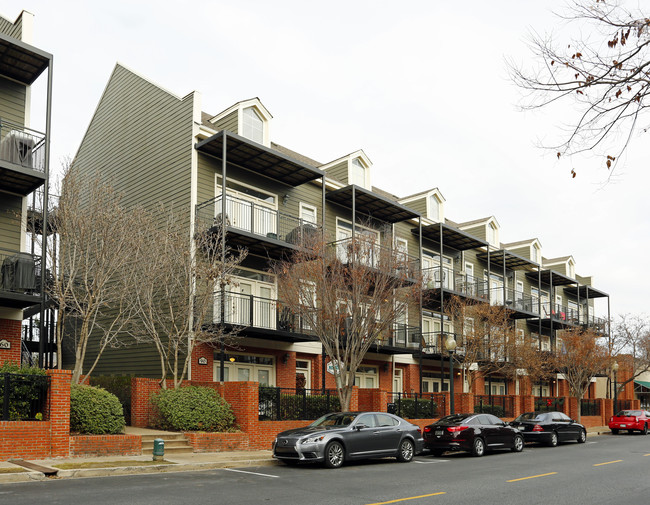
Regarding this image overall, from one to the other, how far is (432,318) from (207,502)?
82.7ft

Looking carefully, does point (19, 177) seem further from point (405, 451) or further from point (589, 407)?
point (589, 407)

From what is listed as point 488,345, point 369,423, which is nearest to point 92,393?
point 369,423

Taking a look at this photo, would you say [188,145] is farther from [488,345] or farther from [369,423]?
[488,345]

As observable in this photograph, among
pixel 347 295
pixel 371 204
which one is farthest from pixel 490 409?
pixel 347 295

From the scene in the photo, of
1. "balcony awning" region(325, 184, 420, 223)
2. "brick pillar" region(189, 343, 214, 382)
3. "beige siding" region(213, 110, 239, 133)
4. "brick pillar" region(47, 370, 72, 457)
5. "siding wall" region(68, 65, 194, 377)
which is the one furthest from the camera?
"balcony awning" region(325, 184, 420, 223)

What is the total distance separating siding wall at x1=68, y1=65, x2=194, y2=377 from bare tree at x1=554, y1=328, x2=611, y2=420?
23.0m

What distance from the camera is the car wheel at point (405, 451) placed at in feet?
58.4

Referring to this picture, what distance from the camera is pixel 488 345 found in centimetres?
2952

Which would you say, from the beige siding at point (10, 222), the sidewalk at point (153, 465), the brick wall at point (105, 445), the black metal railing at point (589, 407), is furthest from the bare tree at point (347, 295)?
the black metal railing at point (589, 407)

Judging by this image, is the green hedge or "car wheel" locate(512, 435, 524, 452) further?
the green hedge

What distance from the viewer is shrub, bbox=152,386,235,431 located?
18141 mm

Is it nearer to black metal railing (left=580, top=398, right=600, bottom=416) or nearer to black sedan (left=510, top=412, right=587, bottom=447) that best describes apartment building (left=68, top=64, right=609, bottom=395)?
black sedan (left=510, top=412, right=587, bottom=447)

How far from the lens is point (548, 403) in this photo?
36.9 meters

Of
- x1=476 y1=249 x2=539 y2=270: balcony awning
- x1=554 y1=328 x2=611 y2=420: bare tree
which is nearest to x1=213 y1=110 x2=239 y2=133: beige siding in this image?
x1=476 y1=249 x2=539 y2=270: balcony awning
